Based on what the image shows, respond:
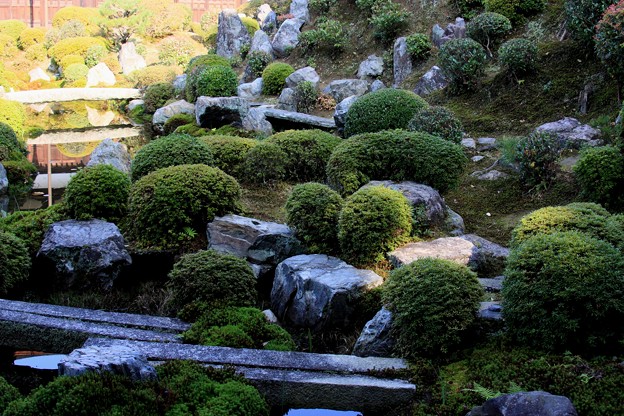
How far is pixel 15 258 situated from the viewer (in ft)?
29.9

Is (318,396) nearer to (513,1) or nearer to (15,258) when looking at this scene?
(15,258)

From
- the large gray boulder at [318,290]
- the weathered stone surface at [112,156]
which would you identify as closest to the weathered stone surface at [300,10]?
the weathered stone surface at [112,156]

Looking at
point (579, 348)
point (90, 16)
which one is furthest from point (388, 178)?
point (90, 16)

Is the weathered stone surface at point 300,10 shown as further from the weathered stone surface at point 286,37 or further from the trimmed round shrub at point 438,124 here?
the trimmed round shrub at point 438,124

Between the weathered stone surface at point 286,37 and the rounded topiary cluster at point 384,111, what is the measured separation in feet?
32.6

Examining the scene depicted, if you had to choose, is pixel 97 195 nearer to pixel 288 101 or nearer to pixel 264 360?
pixel 264 360

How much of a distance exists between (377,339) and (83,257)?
4.55 m

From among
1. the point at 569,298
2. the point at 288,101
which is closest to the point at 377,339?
the point at 569,298

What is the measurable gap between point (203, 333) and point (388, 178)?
4450mm

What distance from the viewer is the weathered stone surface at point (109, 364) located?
5301 millimetres

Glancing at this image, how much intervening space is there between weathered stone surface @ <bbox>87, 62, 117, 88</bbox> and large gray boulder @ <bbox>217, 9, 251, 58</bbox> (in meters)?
5.40

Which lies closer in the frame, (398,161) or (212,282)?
(212,282)

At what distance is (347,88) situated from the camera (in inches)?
722

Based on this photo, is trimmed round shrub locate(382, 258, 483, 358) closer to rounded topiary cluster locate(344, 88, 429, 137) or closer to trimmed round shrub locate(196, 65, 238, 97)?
rounded topiary cluster locate(344, 88, 429, 137)
